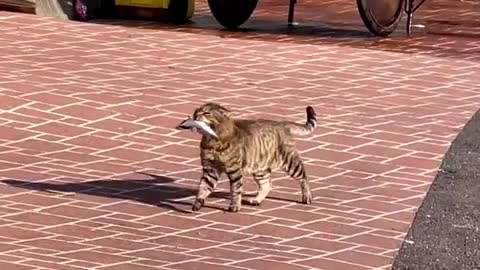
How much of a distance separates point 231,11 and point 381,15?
Result: 1.56 metres

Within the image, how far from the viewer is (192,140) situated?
327 inches

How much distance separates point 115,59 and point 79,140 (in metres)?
2.59

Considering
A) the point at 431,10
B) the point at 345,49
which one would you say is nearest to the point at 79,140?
the point at 345,49

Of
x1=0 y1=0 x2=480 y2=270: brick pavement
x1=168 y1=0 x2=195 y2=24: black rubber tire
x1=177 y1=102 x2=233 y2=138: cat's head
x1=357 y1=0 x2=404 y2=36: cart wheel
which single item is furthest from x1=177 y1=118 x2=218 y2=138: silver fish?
x1=168 y1=0 x2=195 y2=24: black rubber tire

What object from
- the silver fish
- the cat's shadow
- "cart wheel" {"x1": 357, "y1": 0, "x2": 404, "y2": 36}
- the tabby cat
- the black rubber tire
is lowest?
the black rubber tire

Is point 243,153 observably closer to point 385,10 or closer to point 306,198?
point 306,198

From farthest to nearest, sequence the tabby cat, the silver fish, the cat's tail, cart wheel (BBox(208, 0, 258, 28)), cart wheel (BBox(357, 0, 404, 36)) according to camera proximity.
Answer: cart wheel (BBox(208, 0, 258, 28)) < cart wheel (BBox(357, 0, 404, 36)) < the cat's tail < the tabby cat < the silver fish

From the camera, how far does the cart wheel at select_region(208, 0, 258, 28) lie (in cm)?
1297

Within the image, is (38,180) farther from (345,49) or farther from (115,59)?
(345,49)

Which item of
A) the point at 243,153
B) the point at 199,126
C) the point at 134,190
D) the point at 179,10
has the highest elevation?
the point at 199,126

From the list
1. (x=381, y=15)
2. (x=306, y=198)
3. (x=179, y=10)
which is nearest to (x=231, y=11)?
(x=179, y=10)

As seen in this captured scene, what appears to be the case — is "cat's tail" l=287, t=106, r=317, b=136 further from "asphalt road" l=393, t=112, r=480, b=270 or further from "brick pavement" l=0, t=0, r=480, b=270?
"asphalt road" l=393, t=112, r=480, b=270

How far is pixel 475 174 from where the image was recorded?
776 centimetres

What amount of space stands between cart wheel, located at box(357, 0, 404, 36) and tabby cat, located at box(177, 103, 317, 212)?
5447mm
